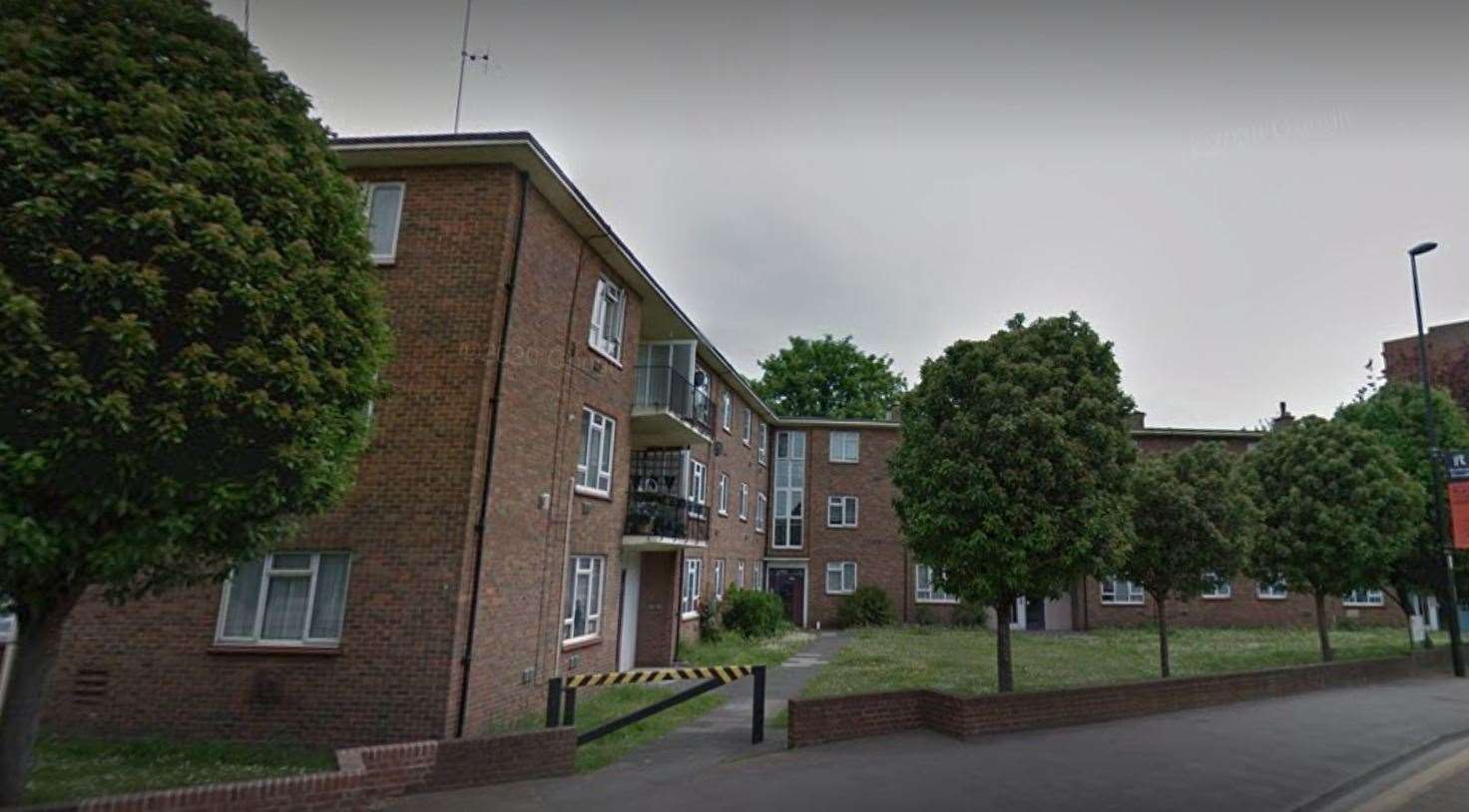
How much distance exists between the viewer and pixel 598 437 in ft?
45.5

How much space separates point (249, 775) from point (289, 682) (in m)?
1.85

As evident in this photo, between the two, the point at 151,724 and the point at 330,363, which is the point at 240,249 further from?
the point at 151,724

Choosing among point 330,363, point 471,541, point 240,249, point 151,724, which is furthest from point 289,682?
point 240,249

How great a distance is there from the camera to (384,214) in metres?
10.7

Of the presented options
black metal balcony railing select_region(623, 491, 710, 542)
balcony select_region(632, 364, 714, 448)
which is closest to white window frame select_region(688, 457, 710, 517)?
balcony select_region(632, 364, 714, 448)

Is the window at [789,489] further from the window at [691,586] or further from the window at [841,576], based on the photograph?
the window at [691,586]

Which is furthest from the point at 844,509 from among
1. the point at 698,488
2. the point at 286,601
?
the point at 286,601

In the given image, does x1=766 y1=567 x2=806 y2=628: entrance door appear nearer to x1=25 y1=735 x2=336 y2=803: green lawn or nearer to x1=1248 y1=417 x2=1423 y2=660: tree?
x1=1248 y1=417 x2=1423 y2=660: tree

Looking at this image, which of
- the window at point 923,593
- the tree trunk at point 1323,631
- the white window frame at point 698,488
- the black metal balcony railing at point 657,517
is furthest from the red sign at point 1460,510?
the white window frame at point 698,488

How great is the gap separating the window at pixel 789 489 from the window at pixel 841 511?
3.49 ft

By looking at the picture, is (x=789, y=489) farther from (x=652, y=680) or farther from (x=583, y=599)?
(x=652, y=680)

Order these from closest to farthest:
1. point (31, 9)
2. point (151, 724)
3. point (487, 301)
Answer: point (31, 9), point (151, 724), point (487, 301)

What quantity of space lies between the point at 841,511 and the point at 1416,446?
17.1m

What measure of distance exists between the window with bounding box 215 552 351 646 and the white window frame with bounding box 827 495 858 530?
22095 mm
